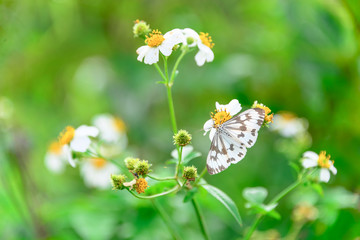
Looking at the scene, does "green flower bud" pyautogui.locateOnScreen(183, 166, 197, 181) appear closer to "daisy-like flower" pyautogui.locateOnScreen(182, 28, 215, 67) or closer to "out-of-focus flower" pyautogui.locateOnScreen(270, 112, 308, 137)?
"daisy-like flower" pyautogui.locateOnScreen(182, 28, 215, 67)

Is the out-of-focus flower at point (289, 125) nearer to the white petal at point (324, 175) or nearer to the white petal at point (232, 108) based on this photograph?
the white petal at point (324, 175)

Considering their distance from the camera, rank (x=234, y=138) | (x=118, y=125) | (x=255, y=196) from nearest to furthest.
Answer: (x=234, y=138) → (x=255, y=196) → (x=118, y=125)

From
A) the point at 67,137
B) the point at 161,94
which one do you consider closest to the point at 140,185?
the point at 67,137

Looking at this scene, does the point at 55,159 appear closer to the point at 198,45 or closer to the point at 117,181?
the point at 117,181

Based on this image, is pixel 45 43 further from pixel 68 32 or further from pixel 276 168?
pixel 276 168

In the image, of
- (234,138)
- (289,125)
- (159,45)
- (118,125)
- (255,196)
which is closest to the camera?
(234,138)

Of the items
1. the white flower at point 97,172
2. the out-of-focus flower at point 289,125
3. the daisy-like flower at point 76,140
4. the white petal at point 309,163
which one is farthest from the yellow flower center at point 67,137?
the out-of-focus flower at point 289,125

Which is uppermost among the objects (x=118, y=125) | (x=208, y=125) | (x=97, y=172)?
(x=118, y=125)
